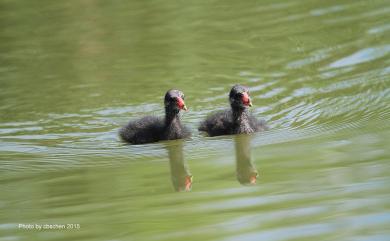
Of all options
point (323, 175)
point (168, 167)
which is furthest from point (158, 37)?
point (323, 175)

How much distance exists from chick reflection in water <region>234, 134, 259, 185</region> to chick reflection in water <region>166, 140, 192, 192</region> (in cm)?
53

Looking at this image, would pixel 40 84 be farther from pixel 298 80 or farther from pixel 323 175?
pixel 323 175

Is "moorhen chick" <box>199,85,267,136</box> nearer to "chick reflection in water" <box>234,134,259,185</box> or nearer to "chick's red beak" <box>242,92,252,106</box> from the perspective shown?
"chick's red beak" <box>242,92,252,106</box>

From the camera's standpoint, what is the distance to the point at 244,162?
966 cm

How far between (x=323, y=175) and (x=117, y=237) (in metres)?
2.33

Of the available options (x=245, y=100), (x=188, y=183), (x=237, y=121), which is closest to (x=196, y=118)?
(x=237, y=121)

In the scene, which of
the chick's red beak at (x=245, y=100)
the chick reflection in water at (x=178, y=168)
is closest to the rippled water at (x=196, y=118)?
the chick reflection in water at (x=178, y=168)

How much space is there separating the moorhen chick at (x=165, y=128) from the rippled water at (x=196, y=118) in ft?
Answer: 0.80

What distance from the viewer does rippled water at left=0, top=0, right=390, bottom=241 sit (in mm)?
7590

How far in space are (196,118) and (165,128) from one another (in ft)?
4.25

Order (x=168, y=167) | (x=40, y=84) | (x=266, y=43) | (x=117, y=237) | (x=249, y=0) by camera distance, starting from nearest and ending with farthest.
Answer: (x=117, y=237)
(x=168, y=167)
(x=40, y=84)
(x=266, y=43)
(x=249, y=0)

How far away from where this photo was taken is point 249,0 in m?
19.4

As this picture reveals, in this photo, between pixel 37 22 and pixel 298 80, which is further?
pixel 37 22

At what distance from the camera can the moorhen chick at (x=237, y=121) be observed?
11781 mm
